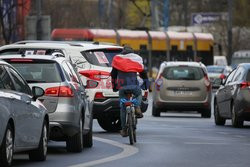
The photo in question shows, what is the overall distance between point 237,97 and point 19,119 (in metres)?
13.0

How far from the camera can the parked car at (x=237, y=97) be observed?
1094 inches

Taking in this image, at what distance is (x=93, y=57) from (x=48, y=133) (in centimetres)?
697

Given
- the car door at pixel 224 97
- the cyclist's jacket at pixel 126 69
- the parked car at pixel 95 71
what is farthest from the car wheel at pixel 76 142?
the car door at pixel 224 97

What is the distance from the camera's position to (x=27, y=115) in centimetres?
1603

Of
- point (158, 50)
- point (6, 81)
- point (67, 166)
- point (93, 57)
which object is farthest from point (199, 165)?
point (158, 50)

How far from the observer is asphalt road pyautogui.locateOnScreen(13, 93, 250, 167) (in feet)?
55.4

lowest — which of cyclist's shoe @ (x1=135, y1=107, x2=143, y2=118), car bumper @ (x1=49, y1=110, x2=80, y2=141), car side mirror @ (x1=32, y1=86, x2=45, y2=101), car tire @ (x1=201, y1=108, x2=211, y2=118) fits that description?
car tire @ (x1=201, y1=108, x2=211, y2=118)

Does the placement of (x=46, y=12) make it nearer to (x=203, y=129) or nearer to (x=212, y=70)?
(x=212, y=70)

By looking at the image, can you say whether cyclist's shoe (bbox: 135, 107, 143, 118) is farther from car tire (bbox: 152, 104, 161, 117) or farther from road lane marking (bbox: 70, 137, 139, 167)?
car tire (bbox: 152, 104, 161, 117)

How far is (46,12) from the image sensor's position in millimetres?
74688

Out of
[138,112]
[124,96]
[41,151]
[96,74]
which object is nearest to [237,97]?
[96,74]

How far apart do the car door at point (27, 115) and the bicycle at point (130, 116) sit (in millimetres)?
4438

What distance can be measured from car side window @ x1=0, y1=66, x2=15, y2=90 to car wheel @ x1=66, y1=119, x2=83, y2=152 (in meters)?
3.07

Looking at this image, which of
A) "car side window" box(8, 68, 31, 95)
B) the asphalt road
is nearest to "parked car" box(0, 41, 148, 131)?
the asphalt road
